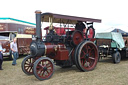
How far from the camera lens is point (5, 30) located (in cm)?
1048

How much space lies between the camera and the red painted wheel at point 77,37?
556 cm

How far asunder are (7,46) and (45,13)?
5.00 metres

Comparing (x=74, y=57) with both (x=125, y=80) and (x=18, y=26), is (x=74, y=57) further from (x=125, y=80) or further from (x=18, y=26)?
(x=18, y=26)

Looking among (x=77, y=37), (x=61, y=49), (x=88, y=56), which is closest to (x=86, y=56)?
(x=88, y=56)

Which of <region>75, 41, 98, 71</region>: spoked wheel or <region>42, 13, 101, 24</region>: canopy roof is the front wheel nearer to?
<region>75, 41, 98, 71</region>: spoked wheel

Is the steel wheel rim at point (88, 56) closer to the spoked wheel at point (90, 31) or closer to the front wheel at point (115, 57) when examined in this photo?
the spoked wheel at point (90, 31)

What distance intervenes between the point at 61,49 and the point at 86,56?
104 centimetres

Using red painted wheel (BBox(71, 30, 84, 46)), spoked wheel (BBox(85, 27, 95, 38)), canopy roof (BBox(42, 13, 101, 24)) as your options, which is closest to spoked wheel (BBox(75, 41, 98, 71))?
red painted wheel (BBox(71, 30, 84, 46))

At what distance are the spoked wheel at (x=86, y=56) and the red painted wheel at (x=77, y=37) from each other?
0.22 meters

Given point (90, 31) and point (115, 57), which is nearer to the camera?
point (90, 31)

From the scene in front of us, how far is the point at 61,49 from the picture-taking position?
5461 mm

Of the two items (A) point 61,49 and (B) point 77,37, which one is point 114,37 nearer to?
(B) point 77,37

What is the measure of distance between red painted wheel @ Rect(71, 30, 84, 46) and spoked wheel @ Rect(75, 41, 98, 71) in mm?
217

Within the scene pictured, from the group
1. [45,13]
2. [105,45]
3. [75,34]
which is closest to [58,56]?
[75,34]
